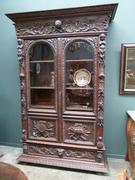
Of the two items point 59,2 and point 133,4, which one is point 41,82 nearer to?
point 59,2

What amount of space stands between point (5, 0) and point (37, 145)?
2368 mm

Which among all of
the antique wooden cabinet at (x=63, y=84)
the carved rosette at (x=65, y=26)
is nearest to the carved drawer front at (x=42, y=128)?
the antique wooden cabinet at (x=63, y=84)

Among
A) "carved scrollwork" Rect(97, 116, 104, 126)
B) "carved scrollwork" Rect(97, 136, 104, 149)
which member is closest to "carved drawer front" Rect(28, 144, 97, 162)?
"carved scrollwork" Rect(97, 136, 104, 149)

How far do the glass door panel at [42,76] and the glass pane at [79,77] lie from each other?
0.75ft

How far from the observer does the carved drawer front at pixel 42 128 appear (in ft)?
8.34

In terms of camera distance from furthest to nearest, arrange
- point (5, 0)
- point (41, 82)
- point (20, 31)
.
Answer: point (5, 0) < point (41, 82) < point (20, 31)

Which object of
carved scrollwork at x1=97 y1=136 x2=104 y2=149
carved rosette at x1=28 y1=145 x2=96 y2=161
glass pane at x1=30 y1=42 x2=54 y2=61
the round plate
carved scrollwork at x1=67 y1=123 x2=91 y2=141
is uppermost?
glass pane at x1=30 y1=42 x2=54 y2=61

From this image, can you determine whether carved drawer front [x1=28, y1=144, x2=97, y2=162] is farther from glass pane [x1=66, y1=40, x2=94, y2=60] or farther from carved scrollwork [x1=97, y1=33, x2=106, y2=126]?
glass pane [x1=66, y1=40, x2=94, y2=60]

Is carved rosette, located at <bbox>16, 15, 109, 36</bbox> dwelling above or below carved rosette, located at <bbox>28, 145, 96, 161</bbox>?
above

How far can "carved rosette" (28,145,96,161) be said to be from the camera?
8.00 feet

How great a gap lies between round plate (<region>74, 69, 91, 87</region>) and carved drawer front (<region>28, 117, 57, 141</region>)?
63cm

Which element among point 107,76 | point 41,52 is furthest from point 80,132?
point 41,52

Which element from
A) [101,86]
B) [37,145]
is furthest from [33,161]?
[101,86]

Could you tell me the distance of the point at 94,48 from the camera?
227 cm
